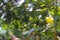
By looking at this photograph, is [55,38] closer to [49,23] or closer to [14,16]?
[49,23]

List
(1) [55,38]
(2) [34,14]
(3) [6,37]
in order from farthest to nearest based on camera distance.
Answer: (2) [34,14]
(1) [55,38]
(3) [6,37]

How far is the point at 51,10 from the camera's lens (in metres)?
→ 1.09

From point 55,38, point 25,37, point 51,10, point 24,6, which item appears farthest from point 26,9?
point 25,37

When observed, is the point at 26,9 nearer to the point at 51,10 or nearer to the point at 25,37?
the point at 51,10

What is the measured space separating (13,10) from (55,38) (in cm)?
31

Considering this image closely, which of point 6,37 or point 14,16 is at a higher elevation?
point 14,16

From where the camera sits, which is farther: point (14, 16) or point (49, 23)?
point (14, 16)

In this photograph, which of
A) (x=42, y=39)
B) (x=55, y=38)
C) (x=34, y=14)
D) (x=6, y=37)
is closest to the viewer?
(x=6, y=37)

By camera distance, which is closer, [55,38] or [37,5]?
[55,38]

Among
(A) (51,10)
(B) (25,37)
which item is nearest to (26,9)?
(A) (51,10)

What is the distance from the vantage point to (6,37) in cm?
60

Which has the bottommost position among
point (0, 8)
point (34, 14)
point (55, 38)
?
point (55, 38)

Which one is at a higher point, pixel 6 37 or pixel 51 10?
pixel 51 10

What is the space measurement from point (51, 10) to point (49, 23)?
0.42ft
